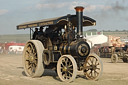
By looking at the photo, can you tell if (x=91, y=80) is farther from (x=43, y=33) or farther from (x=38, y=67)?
(x=43, y=33)

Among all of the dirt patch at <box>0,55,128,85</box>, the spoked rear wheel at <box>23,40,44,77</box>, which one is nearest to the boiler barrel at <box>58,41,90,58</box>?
the dirt patch at <box>0,55,128,85</box>

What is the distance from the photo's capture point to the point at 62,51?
9641 millimetres

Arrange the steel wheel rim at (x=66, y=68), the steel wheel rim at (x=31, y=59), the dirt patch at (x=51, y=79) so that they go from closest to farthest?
the dirt patch at (x=51, y=79), the steel wheel rim at (x=66, y=68), the steel wheel rim at (x=31, y=59)

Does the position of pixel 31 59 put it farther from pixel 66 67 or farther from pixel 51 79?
pixel 66 67

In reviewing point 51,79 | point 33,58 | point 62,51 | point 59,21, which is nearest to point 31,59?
point 33,58

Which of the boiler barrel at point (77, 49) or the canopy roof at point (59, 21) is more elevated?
the canopy roof at point (59, 21)

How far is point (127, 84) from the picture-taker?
8438mm

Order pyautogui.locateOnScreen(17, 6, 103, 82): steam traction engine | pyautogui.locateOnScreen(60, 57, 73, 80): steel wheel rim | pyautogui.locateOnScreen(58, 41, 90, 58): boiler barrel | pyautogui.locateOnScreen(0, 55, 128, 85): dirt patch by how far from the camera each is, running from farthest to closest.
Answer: pyautogui.locateOnScreen(58, 41, 90, 58): boiler barrel, pyautogui.locateOnScreen(17, 6, 103, 82): steam traction engine, pyautogui.locateOnScreen(60, 57, 73, 80): steel wheel rim, pyautogui.locateOnScreen(0, 55, 128, 85): dirt patch

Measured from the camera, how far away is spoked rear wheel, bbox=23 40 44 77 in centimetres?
984

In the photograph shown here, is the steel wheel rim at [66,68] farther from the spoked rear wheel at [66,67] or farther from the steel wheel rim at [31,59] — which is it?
the steel wheel rim at [31,59]

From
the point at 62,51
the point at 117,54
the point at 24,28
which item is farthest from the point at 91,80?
the point at 117,54

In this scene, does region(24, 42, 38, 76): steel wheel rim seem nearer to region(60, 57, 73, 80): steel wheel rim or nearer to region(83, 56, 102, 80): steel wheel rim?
region(60, 57, 73, 80): steel wheel rim

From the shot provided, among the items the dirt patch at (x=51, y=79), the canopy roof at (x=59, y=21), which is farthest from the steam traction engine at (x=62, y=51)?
the dirt patch at (x=51, y=79)

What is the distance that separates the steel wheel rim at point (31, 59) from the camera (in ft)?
33.6
